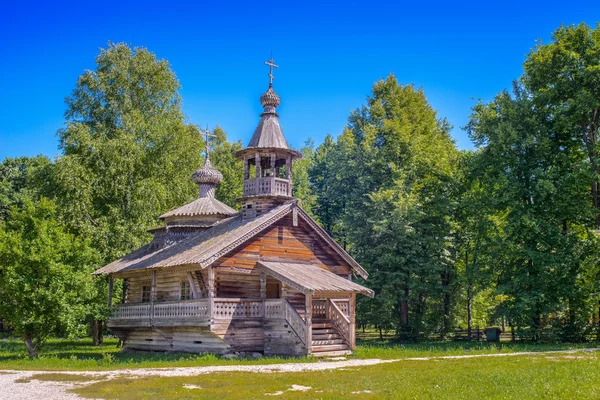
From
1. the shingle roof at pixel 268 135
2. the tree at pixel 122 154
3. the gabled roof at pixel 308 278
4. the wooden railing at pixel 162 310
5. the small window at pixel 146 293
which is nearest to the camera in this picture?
the gabled roof at pixel 308 278

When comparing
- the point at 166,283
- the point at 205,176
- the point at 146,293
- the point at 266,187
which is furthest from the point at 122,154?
the point at 266,187

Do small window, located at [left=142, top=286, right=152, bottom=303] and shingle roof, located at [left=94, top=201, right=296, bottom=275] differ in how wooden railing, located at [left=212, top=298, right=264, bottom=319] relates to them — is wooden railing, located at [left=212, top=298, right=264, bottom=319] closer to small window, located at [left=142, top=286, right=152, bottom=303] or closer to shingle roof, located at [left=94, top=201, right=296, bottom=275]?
shingle roof, located at [left=94, top=201, right=296, bottom=275]

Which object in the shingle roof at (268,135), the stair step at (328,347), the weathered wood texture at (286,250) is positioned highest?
the shingle roof at (268,135)

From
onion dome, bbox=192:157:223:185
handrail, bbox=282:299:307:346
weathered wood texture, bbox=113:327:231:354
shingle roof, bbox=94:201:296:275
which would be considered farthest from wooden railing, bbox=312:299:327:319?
onion dome, bbox=192:157:223:185

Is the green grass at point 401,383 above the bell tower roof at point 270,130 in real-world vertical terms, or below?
below

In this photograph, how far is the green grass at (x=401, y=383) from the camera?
13.8 meters

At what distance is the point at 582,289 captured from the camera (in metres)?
31.2

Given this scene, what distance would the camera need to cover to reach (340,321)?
2797 cm

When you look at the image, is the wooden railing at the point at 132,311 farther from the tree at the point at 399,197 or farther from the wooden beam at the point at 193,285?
the tree at the point at 399,197

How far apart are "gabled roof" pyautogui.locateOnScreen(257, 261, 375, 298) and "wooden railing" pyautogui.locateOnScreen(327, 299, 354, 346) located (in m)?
1.37

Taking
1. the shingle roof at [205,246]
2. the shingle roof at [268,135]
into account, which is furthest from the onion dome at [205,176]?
the shingle roof at [268,135]

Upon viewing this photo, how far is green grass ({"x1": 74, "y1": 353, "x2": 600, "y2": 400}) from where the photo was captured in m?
13.8

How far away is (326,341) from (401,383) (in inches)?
435

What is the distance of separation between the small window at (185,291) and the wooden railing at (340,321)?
23.8 feet
